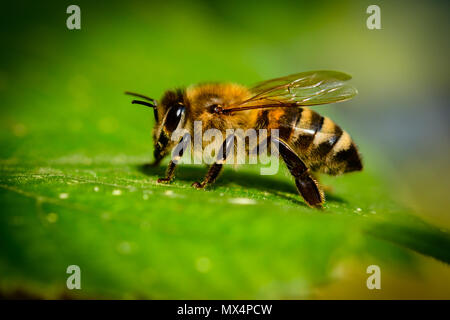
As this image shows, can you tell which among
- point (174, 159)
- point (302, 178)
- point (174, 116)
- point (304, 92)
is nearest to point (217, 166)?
point (174, 159)

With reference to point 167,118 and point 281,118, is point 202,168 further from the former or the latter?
point 281,118

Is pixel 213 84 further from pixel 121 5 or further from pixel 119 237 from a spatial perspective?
pixel 121 5

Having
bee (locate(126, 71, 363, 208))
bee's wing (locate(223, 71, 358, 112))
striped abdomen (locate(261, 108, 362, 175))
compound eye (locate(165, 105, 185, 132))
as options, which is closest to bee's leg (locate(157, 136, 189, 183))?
bee (locate(126, 71, 363, 208))

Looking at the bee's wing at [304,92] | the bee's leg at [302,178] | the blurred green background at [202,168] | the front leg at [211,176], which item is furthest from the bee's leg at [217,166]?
the bee's leg at [302,178]

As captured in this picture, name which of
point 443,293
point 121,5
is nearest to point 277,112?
point 443,293

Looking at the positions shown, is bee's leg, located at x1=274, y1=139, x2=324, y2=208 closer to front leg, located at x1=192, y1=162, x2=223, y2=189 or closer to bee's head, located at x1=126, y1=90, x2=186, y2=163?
front leg, located at x1=192, y1=162, x2=223, y2=189

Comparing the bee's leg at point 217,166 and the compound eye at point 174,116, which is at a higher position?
the compound eye at point 174,116

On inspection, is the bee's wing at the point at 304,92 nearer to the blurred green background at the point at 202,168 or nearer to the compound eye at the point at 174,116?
the compound eye at the point at 174,116
